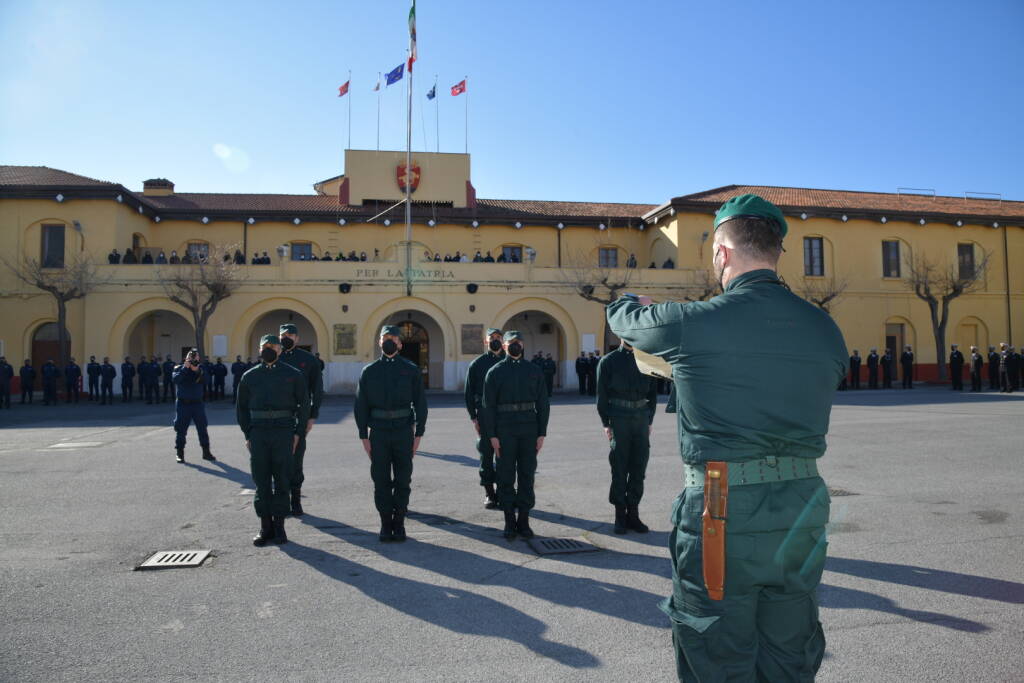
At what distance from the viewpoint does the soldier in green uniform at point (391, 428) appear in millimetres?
6250

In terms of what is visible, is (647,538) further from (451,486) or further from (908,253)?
(908,253)

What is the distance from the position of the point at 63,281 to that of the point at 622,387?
1049 inches

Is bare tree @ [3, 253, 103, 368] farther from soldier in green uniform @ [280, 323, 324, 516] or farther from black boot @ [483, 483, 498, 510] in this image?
black boot @ [483, 483, 498, 510]

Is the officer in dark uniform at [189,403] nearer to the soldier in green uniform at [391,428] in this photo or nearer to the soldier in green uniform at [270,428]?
the soldier in green uniform at [270,428]

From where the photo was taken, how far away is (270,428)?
640 cm

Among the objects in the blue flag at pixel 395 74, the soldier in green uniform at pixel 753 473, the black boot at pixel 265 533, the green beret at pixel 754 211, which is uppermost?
the blue flag at pixel 395 74

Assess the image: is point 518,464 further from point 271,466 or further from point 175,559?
point 175,559

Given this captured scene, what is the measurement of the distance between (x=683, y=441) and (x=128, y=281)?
29.7 meters

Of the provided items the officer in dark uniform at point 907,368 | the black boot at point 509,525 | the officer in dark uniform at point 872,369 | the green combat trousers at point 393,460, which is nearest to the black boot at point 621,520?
the black boot at point 509,525

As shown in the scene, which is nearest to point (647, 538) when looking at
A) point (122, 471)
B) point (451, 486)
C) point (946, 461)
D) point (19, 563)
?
point (451, 486)

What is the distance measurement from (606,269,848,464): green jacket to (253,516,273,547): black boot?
16.1 feet

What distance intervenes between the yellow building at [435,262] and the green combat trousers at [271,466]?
21.7m

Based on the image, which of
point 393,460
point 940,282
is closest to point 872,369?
point 940,282

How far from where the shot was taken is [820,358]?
7.55ft
